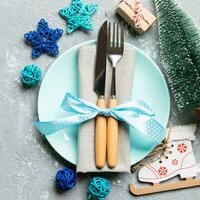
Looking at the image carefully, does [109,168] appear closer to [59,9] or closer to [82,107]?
[82,107]

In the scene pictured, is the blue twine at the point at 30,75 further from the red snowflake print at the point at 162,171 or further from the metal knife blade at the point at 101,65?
the red snowflake print at the point at 162,171

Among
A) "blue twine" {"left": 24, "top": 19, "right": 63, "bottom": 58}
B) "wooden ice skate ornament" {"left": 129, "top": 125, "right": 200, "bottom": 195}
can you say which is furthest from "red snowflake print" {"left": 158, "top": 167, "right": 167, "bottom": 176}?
"blue twine" {"left": 24, "top": 19, "right": 63, "bottom": 58}

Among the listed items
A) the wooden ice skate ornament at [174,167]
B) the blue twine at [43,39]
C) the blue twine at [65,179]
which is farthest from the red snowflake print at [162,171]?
the blue twine at [43,39]

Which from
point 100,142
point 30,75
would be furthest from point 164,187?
point 30,75

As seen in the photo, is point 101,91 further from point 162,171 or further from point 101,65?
point 162,171

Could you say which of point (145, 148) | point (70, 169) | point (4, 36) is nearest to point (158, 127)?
point (145, 148)

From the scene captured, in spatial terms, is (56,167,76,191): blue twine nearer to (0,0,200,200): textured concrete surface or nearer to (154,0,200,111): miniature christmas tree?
(0,0,200,200): textured concrete surface
